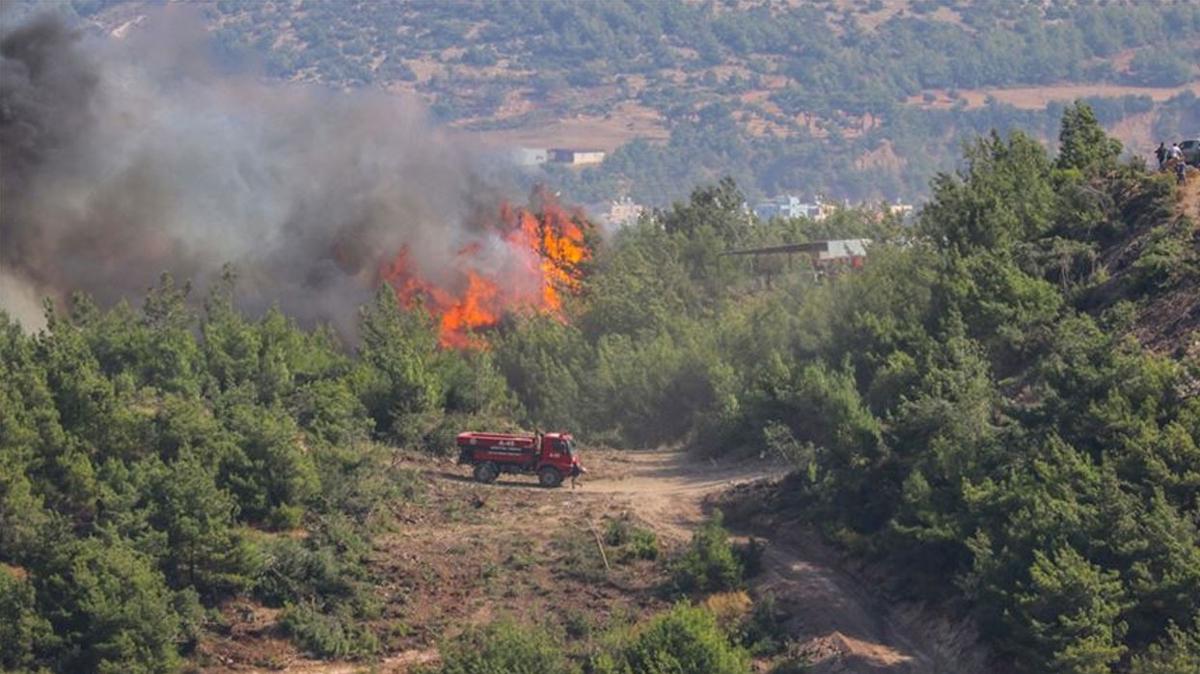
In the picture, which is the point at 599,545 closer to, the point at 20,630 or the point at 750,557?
the point at 750,557

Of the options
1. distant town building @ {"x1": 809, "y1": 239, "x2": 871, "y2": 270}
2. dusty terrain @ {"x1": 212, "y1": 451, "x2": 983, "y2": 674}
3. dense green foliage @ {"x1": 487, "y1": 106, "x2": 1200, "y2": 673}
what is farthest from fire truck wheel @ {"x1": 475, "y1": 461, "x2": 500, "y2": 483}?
distant town building @ {"x1": 809, "y1": 239, "x2": 871, "y2": 270}

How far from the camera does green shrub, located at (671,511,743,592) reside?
6234 centimetres

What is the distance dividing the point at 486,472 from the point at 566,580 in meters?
10.1

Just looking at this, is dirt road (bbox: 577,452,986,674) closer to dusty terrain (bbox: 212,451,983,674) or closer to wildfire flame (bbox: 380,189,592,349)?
dusty terrain (bbox: 212,451,983,674)

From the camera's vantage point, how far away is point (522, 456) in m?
74.2

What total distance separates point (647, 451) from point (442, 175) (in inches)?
1059

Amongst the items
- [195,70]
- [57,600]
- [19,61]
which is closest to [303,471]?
[57,600]

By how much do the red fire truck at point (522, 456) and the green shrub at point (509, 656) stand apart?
16.2m

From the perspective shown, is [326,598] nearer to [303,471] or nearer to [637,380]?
[303,471]

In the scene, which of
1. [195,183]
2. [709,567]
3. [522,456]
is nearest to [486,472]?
[522,456]

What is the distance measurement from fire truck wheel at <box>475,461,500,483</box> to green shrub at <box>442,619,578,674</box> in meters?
16.3

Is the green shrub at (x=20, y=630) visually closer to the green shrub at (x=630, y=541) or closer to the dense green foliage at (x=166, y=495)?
the dense green foliage at (x=166, y=495)

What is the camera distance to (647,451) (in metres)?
84.8

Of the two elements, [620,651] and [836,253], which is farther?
[836,253]
